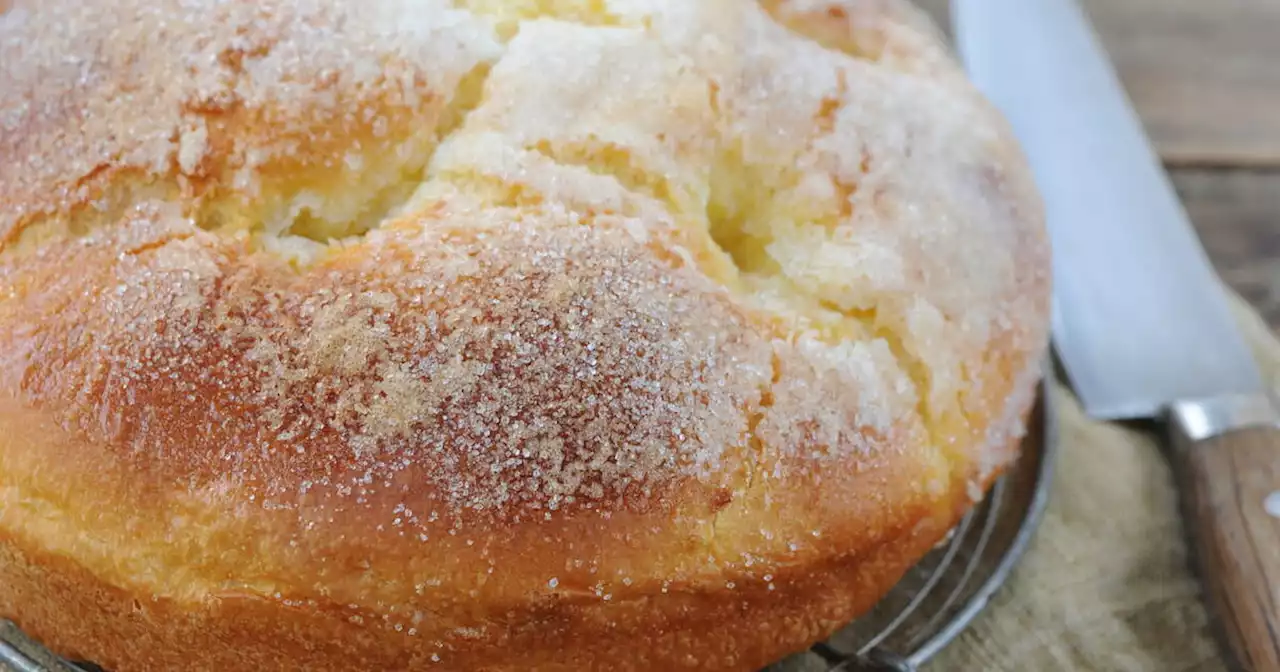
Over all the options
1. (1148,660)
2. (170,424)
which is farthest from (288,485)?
(1148,660)

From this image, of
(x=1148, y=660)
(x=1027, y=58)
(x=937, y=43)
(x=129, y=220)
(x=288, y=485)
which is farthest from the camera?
(x=1027, y=58)

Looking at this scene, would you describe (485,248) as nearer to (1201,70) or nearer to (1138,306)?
(1138,306)

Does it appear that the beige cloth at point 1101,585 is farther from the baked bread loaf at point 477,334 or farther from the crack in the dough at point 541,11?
the crack in the dough at point 541,11

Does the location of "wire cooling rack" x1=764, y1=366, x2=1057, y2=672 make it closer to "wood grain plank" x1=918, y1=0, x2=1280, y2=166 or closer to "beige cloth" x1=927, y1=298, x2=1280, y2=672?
"beige cloth" x1=927, y1=298, x2=1280, y2=672

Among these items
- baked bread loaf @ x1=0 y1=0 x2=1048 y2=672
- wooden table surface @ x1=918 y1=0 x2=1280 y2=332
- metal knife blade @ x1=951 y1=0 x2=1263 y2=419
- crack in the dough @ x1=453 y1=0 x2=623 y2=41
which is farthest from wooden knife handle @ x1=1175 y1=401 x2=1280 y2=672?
crack in the dough @ x1=453 y1=0 x2=623 y2=41

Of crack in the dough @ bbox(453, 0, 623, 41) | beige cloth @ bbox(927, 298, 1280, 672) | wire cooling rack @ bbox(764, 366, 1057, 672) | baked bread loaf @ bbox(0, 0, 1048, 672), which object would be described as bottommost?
beige cloth @ bbox(927, 298, 1280, 672)

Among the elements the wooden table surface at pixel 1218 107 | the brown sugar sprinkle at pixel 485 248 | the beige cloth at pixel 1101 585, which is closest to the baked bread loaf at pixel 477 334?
the brown sugar sprinkle at pixel 485 248

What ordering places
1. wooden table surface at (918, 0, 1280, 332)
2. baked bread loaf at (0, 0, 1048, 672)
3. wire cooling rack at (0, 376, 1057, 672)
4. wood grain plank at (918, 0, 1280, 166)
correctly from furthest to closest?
wood grain plank at (918, 0, 1280, 166), wooden table surface at (918, 0, 1280, 332), wire cooling rack at (0, 376, 1057, 672), baked bread loaf at (0, 0, 1048, 672)

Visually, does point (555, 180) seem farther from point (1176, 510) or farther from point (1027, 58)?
point (1027, 58)
